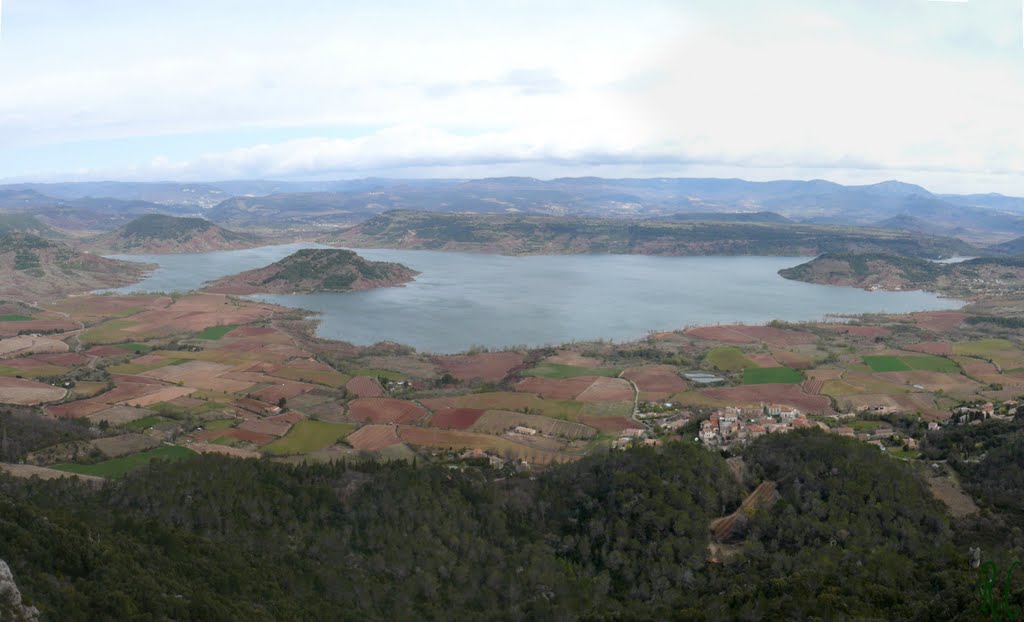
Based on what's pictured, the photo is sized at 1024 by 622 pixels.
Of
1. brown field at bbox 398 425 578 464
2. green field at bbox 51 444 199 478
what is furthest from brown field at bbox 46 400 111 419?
brown field at bbox 398 425 578 464

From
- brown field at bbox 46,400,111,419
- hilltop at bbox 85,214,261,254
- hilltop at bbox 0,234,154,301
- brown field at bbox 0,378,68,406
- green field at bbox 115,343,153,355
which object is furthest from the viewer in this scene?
hilltop at bbox 85,214,261,254

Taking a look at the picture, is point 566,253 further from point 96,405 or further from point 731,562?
point 731,562

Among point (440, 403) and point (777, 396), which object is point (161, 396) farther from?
point (777, 396)

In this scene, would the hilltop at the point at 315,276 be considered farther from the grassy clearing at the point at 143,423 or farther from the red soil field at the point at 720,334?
the grassy clearing at the point at 143,423

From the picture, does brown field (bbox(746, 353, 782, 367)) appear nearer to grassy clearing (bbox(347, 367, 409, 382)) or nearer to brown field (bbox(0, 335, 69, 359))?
grassy clearing (bbox(347, 367, 409, 382))

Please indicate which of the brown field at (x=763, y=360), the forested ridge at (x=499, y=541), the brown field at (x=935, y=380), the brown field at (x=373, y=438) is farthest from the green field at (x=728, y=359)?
the brown field at (x=373, y=438)

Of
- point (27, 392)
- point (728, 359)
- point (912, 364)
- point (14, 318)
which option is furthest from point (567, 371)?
point (14, 318)
